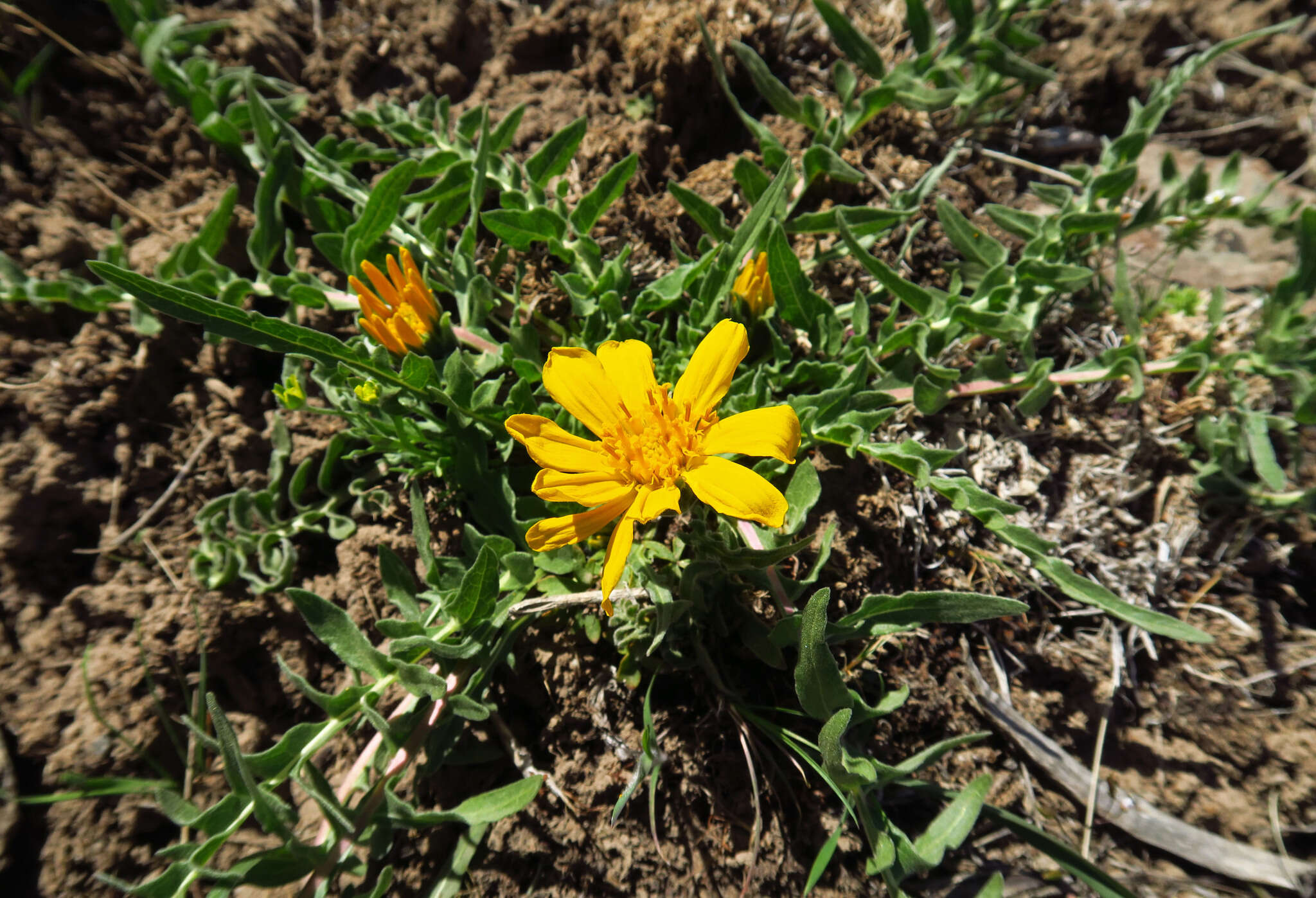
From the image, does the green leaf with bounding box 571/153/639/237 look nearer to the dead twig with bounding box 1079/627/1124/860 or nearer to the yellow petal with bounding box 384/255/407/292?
the yellow petal with bounding box 384/255/407/292

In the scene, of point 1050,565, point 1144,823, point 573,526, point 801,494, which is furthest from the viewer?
point 1144,823

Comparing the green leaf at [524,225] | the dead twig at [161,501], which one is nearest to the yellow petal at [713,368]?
the green leaf at [524,225]

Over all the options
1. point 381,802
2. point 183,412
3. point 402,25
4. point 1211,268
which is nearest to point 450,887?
point 381,802

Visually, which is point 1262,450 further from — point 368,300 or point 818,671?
point 368,300

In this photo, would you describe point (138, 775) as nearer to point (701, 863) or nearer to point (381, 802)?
point (381, 802)

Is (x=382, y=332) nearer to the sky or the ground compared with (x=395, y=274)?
nearer to the ground

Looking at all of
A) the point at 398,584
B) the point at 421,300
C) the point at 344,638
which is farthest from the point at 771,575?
the point at 421,300

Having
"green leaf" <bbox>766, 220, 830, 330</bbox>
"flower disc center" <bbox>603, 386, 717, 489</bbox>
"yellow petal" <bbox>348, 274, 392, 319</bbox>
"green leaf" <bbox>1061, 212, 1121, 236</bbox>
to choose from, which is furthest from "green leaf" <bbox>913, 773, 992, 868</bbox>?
"yellow petal" <bbox>348, 274, 392, 319</bbox>

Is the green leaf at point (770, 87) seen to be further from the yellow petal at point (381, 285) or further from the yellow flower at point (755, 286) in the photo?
the yellow petal at point (381, 285)
